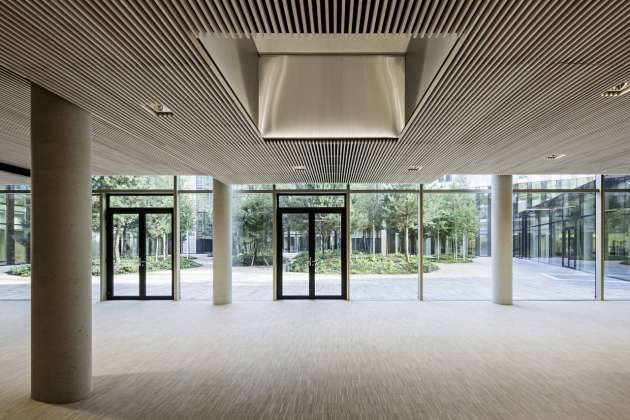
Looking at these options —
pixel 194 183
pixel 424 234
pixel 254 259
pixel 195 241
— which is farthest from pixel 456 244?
pixel 194 183

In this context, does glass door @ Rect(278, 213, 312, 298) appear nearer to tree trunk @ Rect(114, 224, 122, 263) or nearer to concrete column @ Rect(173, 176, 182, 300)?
concrete column @ Rect(173, 176, 182, 300)

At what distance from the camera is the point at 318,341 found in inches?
284

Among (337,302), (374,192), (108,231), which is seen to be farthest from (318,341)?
(108,231)

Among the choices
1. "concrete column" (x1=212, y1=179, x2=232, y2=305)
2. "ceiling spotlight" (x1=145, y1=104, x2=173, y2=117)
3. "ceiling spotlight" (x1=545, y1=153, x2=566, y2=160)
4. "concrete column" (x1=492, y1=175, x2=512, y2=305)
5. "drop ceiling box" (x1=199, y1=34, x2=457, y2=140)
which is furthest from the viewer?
"concrete column" (x1=212, y1=179, x2=232, y2=305)

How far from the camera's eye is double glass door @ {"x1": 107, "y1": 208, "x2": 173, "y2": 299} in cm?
1177

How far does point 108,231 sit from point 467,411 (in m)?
11.0

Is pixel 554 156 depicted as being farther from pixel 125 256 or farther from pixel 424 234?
pixel 125 256

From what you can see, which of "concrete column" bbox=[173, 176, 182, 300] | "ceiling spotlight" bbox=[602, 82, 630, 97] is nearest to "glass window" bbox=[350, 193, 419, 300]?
"concrete column" bbox=[173, 176, 182, 300]

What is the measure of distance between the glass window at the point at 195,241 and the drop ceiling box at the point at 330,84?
646 centimetres

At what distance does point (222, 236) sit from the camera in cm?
1141

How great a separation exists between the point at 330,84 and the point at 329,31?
279 centimetres

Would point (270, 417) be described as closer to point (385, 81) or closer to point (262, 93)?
point (262, 93)

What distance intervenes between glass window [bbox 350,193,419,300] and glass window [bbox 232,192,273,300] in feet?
8.34

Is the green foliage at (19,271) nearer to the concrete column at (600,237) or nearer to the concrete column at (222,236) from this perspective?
the concrete column at (222,236)
